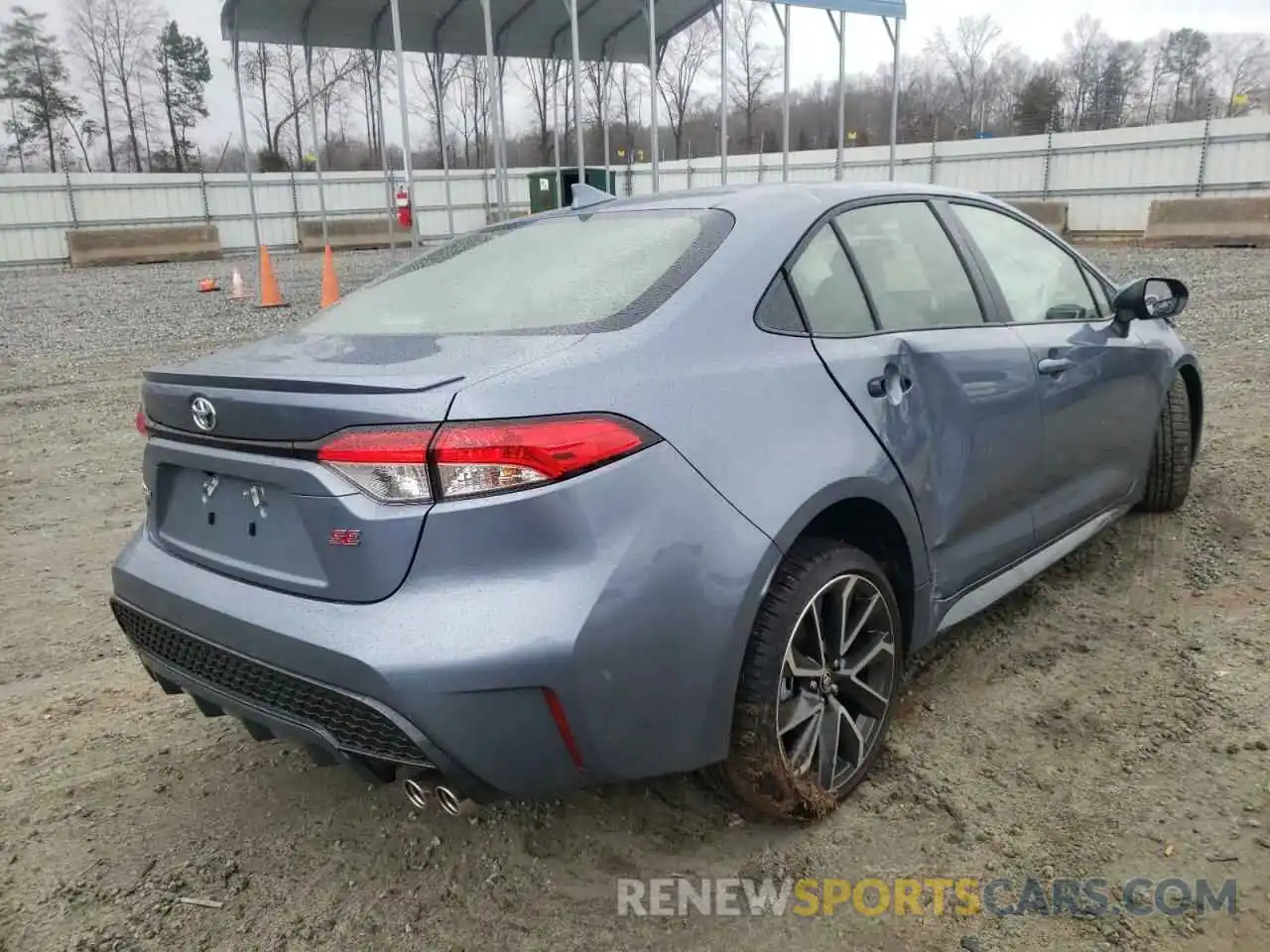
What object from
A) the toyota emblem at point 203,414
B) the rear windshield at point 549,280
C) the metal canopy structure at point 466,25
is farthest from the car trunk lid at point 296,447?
the metal canopy structure at point 466,25

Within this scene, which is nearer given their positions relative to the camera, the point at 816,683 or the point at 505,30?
the point at 816,683

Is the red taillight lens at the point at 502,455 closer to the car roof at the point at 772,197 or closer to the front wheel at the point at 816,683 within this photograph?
the front wheel at the point at 816,683

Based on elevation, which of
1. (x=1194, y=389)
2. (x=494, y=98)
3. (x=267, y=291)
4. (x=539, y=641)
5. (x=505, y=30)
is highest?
(x=505, y=30)

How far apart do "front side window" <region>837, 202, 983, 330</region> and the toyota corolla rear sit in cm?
81

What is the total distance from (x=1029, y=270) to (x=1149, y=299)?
663mm

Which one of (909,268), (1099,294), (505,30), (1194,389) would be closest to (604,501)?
(909,268)

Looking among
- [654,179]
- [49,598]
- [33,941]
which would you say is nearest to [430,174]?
[654,179]

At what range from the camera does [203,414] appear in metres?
2.11

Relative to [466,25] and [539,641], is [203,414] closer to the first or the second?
[539,641]

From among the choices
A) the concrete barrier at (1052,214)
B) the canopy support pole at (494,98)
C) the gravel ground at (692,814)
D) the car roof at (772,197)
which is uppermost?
the canopy support pole at (494,98)

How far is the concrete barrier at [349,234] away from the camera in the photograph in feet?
92.0

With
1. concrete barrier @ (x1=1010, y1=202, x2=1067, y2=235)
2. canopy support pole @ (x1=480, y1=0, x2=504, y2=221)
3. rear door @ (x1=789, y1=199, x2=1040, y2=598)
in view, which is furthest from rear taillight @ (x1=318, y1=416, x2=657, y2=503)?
concrete barrier @ (x1=1010, y1=202, x2=1067, y2=235)

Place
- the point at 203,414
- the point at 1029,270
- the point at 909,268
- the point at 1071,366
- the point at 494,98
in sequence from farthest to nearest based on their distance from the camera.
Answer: the point at 494,98 → the point at 1029,270 → the point at 1071,366 → the point at 909,268 → the point at 203,414

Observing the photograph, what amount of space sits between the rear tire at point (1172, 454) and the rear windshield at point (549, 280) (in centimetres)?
265
